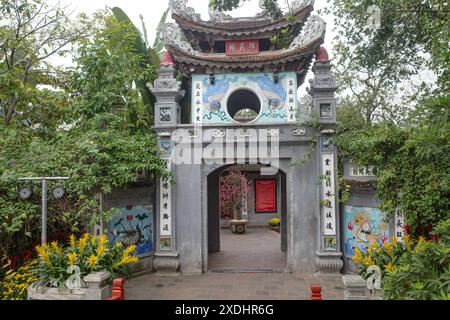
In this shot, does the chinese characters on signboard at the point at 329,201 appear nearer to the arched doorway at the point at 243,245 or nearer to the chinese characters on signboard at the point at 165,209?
the arched doorway at the point at 243,245

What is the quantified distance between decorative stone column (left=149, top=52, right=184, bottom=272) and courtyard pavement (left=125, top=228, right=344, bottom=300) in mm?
409

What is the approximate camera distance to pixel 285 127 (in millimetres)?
7371

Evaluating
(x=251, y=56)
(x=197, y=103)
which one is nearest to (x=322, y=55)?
(x=251, y=56)

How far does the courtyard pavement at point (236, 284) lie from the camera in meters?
5.97

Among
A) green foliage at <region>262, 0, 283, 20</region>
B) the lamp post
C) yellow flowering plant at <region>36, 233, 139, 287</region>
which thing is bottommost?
yellow flowering plant at <region>36, 233, 139, 287</region>

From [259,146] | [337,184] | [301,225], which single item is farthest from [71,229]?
[337,184]

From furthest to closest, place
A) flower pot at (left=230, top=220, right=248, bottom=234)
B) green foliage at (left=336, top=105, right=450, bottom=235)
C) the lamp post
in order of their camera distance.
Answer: flower pot at (left=230, top=220, right=248, bottom=234) < green foliage at (left=336, top=105, right=450, bottom=235) < the lamp post

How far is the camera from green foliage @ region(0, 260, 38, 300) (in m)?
5.15

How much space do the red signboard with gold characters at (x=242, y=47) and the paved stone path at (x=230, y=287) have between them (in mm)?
5244

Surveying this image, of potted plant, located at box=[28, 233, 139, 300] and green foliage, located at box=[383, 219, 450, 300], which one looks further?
potted plant, located at box=[28, 233, 139, 300]

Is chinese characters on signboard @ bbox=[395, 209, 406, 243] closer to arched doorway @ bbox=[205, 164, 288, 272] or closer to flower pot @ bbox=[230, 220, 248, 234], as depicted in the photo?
arched doorway @ bbox=[205, 164, 288, 272]

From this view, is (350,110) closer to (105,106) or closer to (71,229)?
(105,106)

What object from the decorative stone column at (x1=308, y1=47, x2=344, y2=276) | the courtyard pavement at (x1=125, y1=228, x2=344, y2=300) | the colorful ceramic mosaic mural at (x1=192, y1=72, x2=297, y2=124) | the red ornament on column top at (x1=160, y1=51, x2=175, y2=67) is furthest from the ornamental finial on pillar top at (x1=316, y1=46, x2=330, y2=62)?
the courtyard pavement at (x1=125, y1=228, x2=344, y2=300)

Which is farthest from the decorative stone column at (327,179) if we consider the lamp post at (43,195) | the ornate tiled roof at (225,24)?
the lamp post at (43,195)
